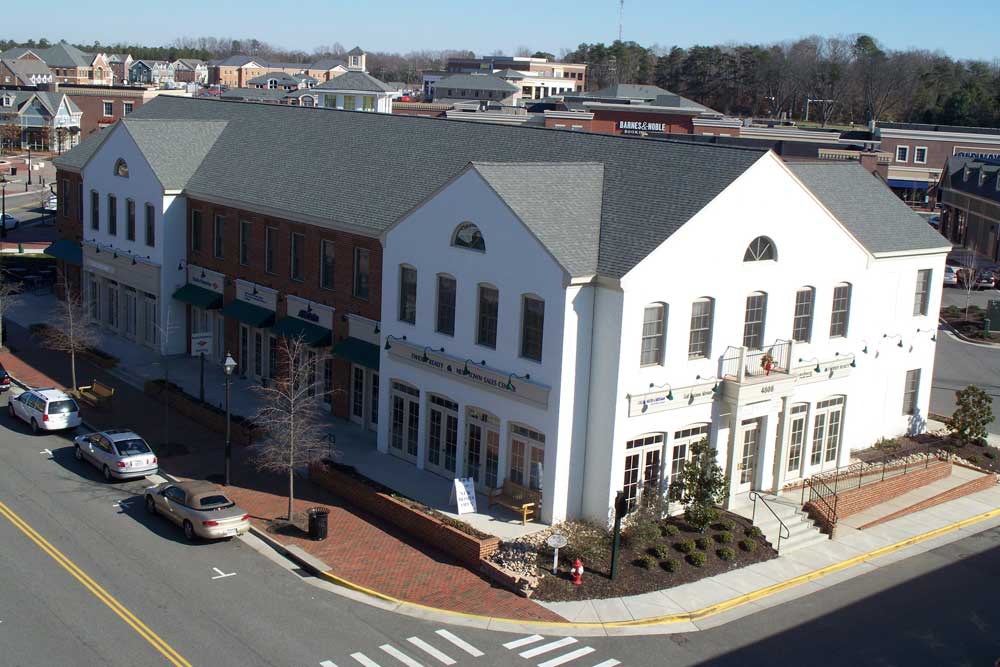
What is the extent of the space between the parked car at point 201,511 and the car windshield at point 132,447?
3.59 meters

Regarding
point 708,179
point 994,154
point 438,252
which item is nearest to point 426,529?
point 438,252

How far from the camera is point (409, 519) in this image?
27359mm

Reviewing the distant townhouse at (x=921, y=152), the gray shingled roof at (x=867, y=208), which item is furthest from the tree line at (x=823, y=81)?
the gray shingled roof at (x=867, y=208)

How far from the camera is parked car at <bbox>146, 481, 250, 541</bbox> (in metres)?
25.9

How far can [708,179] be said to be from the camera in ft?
92.8

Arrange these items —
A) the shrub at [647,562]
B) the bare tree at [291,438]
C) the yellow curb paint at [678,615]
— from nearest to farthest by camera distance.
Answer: the yellow curb paint at [678,615] → the shrub at [647,562] → the bare tree at [291,438]

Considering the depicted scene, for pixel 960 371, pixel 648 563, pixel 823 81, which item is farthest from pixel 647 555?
pixel 823 81

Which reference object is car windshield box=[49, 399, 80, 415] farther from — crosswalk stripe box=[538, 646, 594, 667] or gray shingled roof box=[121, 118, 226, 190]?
crosswalk stripe box=[538, 646, 594, 667]

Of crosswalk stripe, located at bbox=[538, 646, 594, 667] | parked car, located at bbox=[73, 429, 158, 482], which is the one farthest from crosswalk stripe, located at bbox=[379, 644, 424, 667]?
parked car, located at bbox=[73, 429, 158, 482]

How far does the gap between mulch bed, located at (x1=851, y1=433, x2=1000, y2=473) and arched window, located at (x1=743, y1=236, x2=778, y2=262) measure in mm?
8581

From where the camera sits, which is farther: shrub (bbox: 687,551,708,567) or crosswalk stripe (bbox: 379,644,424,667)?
shrub (bbox: 687,551,708,567)

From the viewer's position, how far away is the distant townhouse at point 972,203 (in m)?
77.9

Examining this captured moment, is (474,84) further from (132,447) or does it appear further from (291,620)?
(291,620)

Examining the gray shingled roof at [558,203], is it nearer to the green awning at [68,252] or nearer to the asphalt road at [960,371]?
the asphalt road at [960,371]
